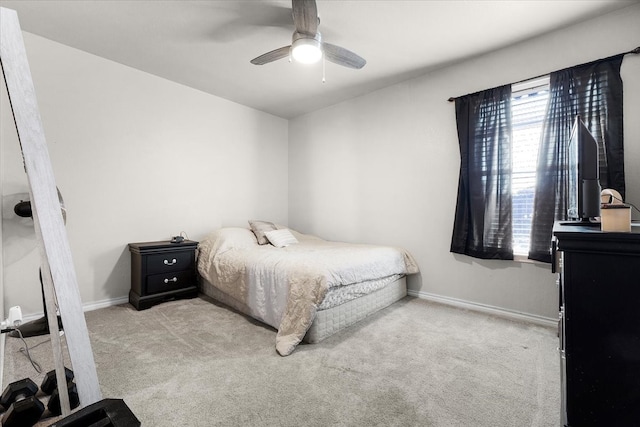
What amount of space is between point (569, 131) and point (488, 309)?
1752 millimetres

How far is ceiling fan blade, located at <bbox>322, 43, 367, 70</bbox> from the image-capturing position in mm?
2162

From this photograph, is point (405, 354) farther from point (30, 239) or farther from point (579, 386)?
point (30, 239)

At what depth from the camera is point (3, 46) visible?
869 millimetres

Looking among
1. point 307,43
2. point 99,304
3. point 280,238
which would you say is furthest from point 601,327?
point 99,304

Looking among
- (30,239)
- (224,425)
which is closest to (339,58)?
(224,425)

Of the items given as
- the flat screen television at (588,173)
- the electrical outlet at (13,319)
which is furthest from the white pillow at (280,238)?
the flat screen television at (588,173)

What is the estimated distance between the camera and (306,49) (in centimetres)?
205

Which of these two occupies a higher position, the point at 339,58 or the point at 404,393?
the point at 339,58

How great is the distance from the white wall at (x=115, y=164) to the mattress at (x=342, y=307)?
3.20 feet

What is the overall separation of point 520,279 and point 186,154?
3950 millimetres

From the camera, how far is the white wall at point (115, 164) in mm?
2510

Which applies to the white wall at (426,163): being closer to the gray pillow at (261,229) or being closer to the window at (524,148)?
the window at (524,148)

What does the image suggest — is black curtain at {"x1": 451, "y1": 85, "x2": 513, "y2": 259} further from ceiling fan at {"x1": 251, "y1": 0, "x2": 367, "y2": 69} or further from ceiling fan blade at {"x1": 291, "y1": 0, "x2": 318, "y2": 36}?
ceiling fan blade at {"x1": 291, "y1": 0, "x2": 318, "y2": 36}

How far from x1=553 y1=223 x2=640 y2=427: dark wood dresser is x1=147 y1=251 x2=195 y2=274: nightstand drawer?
324 cm
